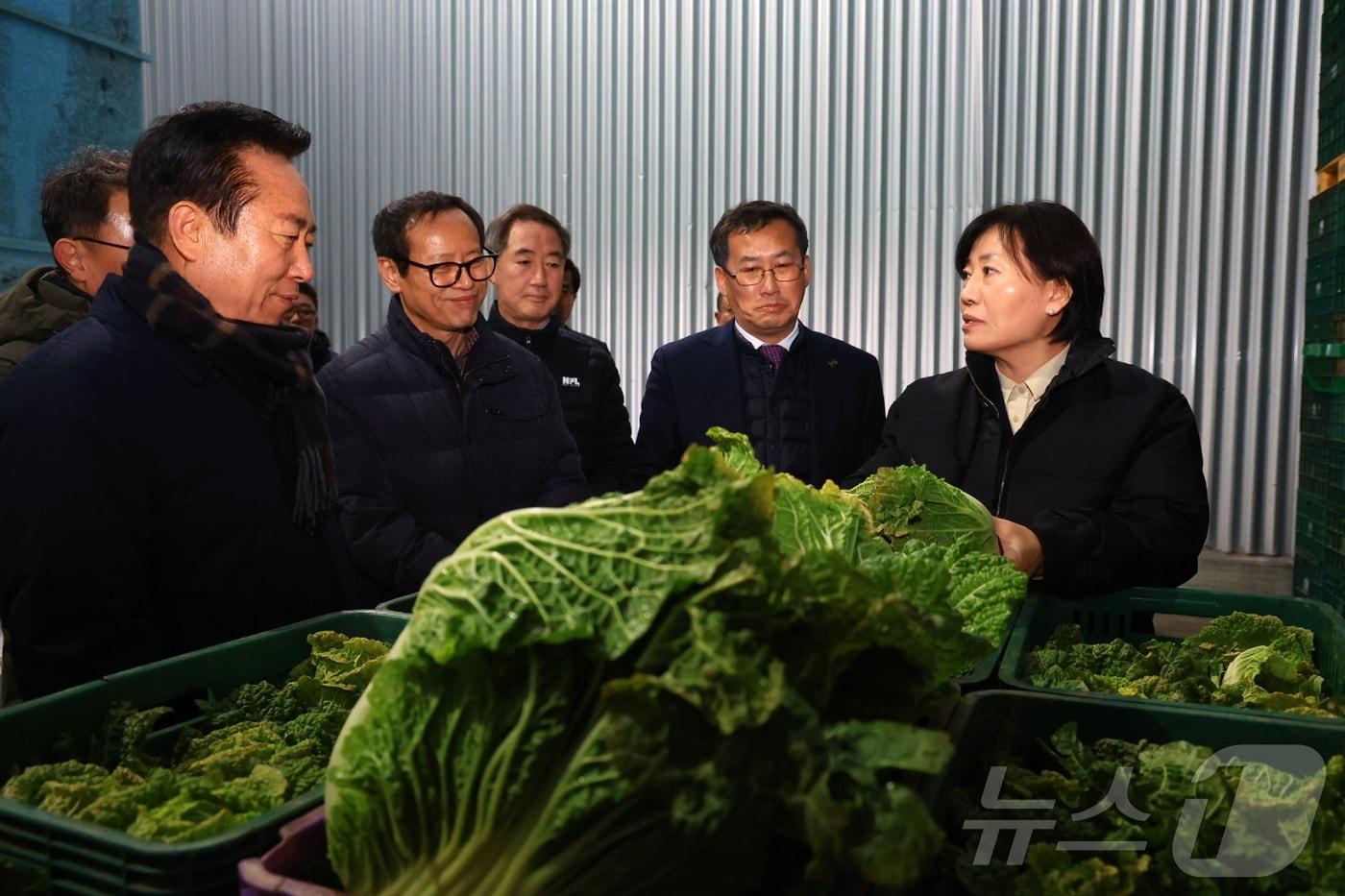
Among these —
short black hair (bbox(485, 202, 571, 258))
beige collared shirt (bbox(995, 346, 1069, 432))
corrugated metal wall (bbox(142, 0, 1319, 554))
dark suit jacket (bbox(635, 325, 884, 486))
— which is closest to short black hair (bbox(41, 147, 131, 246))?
short black hair (bbox(485, 202, 571, 258))

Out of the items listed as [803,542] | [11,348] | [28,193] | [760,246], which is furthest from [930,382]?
[28,193]

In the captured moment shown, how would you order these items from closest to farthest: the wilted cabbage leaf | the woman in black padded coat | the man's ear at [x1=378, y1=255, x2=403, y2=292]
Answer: the wilted cabbage leaf → the woman in black padded coat → the man's ear at [x1=378, y1=255, x2=403, y2=292]

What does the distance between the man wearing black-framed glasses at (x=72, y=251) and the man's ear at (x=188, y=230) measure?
950 millimetres

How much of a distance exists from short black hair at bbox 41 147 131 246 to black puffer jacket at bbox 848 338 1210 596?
7.44 ft

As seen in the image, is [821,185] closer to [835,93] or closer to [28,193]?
[835,93]

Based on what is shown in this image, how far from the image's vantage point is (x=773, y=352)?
3.89 metres

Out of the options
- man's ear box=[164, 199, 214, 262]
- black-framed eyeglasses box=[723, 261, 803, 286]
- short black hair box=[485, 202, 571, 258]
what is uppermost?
short black hair box=[485, 202, 571, 258]

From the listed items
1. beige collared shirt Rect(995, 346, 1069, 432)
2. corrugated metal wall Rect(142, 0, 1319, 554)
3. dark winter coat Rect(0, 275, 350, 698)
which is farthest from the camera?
corrugated metal wall Rect(142, 0, 1319, 554)

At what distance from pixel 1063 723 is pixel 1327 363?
85.2 inches

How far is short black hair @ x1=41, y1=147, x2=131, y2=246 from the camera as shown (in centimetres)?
294

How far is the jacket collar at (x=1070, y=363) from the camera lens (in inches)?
108

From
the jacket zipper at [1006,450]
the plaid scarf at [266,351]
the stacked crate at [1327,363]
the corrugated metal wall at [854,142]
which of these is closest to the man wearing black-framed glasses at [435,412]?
the plaid scarf at [266,351]

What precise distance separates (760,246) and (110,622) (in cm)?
252

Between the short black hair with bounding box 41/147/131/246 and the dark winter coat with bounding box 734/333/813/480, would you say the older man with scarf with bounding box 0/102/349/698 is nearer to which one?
A: the short black hair with bounding box 41/147/131/246
